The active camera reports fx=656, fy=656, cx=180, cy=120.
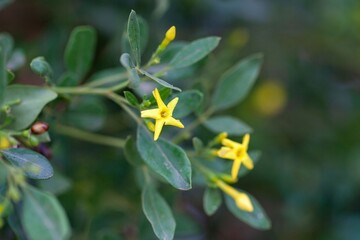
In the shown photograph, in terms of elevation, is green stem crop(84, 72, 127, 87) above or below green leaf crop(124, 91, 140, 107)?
below

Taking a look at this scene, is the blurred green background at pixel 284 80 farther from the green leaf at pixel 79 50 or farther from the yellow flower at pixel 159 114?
the yellow flower at pixel 159 114

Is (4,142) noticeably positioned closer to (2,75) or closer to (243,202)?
(2,75)

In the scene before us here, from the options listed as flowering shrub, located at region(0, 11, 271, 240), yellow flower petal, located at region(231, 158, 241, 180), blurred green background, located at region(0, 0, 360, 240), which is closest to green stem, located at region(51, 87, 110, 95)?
flowering shrub, located at region(0, 11, 271, 240)

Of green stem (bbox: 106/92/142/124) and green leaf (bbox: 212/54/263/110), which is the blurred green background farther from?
green stem (bbox: 106/92/142/124)

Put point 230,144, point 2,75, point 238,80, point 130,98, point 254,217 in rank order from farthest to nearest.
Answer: point 238,80 → point 254,217 → point 230,144 → point 130,98 → point 2,75

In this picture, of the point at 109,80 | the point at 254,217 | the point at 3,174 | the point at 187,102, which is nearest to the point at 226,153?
the point at 187,102
